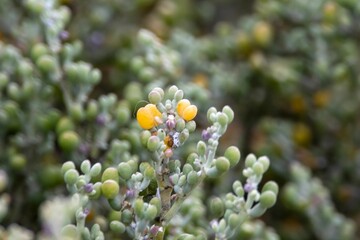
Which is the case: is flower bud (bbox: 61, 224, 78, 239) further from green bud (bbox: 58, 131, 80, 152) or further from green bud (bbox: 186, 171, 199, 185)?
green bud (bbox: 58, 131, 80, 152)

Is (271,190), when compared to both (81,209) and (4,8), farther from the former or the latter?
(4,8)

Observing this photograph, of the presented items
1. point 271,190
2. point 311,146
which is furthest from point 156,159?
point 311,146

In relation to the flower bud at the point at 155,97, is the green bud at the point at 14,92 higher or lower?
higher

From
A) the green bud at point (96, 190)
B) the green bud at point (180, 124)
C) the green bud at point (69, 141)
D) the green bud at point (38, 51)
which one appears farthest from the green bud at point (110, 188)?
the green bud at point (38, 51)

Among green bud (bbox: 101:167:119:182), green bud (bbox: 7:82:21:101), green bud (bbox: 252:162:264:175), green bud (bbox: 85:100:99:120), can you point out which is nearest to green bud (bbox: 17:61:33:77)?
green bud (bbox: 7:82:21:101)

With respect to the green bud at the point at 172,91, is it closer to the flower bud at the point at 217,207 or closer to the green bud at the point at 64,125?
the flower bud at the point at 217,207

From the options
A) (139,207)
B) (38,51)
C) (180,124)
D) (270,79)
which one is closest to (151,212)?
(139,207)
